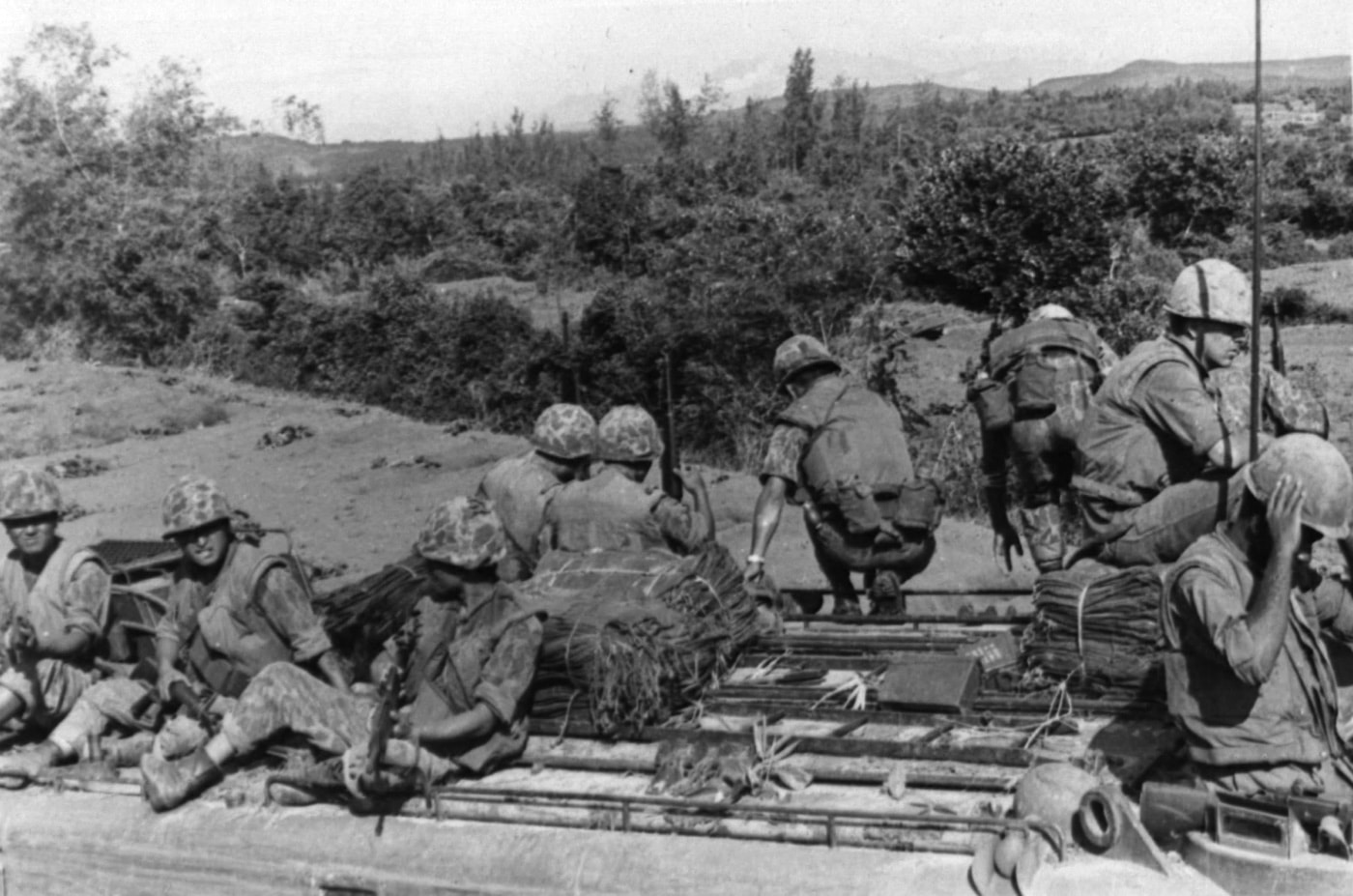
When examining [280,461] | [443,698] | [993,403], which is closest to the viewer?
[443,698]

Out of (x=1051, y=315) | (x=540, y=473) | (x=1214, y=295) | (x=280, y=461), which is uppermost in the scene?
(x=1214, y=295)

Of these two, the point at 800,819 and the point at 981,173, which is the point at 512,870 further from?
the point at 981,173

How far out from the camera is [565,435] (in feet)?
33.0

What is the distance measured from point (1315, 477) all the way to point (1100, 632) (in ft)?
6.91

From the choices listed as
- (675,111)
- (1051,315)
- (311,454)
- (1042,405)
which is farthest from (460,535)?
(675,111)

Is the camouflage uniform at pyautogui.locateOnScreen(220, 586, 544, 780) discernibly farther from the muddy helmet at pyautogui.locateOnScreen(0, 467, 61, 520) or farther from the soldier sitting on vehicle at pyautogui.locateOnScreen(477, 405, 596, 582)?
the soldier sitting on vehicle at pyautogui.locateOnScreen(477, 405, 596, 582)

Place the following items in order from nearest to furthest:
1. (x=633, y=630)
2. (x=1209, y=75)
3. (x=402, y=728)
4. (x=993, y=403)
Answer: (x=402, y=728) → (x=633, y=630) → (x=993, y=403) → (x=1209, y=75)

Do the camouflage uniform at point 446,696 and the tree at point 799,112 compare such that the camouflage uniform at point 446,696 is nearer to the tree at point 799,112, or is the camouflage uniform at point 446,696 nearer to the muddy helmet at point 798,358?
the muddy helmet at point 798,358

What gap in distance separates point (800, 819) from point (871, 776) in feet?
1.73

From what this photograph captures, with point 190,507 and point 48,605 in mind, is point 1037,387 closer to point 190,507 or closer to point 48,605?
point 190,507

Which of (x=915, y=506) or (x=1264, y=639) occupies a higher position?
(x=1264, y=639)

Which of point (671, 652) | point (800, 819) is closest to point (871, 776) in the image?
point (800, 819)

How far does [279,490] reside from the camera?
78.6 feet

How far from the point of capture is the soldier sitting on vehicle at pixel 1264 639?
524cm
